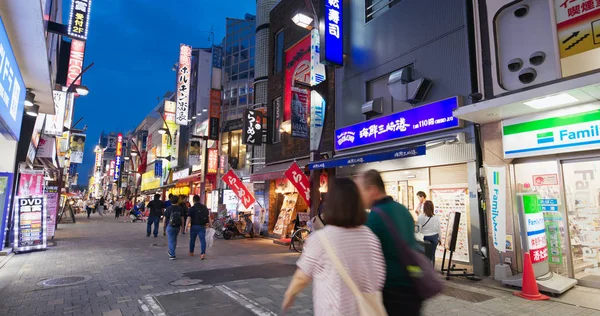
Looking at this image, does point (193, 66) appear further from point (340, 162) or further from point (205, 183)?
point (340, 162)

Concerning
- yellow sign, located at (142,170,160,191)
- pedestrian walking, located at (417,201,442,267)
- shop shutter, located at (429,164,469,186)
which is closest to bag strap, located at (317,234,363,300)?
pedestrian walking, located at (417,201,442,267)

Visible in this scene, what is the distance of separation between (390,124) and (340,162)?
199cm

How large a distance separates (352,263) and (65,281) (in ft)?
25.0

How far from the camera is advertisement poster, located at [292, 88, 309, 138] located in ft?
45.1

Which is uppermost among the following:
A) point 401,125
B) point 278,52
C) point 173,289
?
point 278,52

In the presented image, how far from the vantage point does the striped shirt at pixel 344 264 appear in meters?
2.16

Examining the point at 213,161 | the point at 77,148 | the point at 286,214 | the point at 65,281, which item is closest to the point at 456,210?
the point at 286,214

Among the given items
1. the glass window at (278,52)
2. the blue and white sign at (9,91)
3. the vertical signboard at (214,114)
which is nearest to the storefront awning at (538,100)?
the blue and white sign at (9,91)

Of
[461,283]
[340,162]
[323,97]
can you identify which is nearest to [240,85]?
[323,97]

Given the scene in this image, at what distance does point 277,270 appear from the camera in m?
8.61

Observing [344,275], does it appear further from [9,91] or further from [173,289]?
[9,91]

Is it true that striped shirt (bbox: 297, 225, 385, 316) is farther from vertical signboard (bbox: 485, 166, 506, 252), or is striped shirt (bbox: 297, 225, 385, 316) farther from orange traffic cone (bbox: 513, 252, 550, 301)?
vertical signboard (bbox: 485, 166, 506, 252)

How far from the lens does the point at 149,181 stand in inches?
1849

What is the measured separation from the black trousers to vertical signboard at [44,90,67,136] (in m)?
14.9
